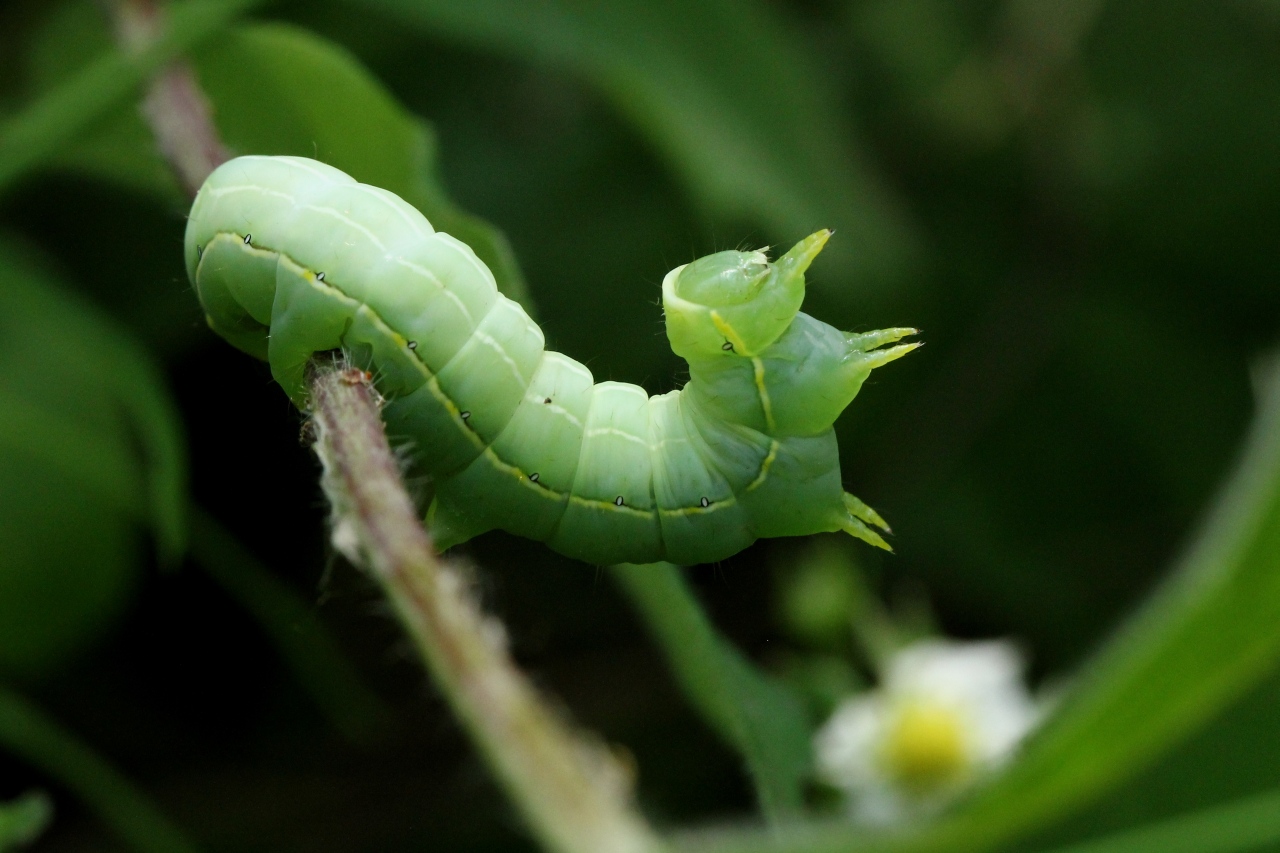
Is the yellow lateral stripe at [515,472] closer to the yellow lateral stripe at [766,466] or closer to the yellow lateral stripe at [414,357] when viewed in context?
the yellow lateral stripe at [414,357]

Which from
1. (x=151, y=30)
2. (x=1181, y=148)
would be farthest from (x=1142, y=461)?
(x=151, y=30)

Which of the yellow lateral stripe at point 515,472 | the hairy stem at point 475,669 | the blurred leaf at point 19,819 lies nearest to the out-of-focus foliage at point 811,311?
the hairy stem at point 475,669

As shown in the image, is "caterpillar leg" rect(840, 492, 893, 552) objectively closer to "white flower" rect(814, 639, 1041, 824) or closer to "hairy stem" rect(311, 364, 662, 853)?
"hairy stem" rect(311, 364, 662, 853)

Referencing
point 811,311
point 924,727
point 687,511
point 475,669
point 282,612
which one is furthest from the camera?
point 811,311

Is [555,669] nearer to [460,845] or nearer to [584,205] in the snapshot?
[460,845]

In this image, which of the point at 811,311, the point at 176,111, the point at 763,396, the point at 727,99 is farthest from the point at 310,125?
the point at 811,311

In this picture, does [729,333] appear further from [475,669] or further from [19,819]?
[19,819]
